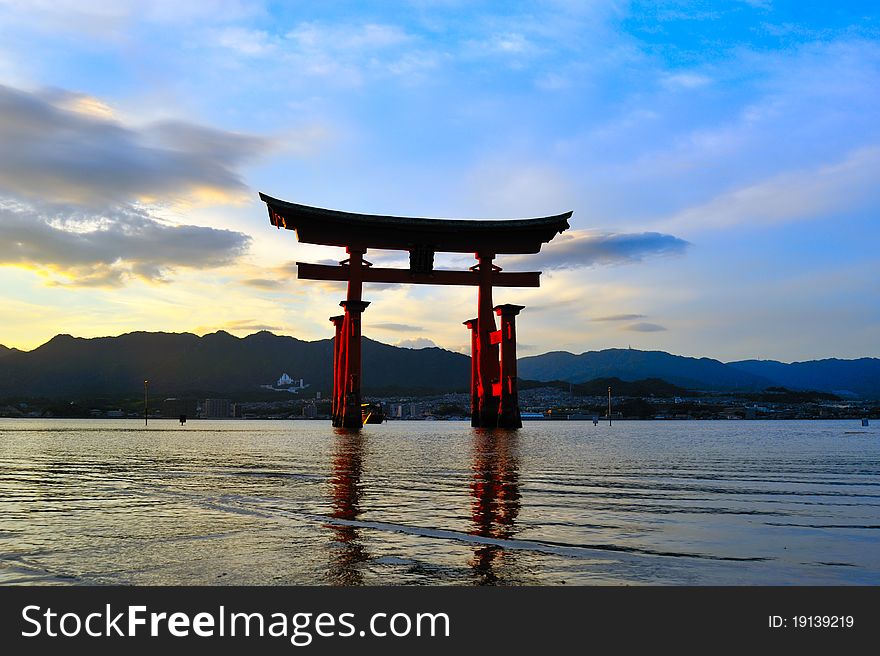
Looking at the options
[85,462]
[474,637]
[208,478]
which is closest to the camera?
[474,637]

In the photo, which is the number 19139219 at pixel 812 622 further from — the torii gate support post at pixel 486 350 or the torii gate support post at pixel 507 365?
the torii gate support post at pixel 486 350

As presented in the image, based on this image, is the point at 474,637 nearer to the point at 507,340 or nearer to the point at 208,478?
the point at 208,478

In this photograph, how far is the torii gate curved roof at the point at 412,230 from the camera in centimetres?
4962

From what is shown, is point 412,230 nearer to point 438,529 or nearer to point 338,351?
point 338,351

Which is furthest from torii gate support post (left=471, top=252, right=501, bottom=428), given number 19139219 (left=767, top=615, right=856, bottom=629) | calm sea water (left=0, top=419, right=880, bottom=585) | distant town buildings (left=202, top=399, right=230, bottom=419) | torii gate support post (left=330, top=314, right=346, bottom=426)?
distant town buildings (left=202, top=399, right=230, bottom=419)

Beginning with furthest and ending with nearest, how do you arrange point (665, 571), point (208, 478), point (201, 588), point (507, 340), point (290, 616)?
point (507, 340), point (208, 478), point (665, 571), point (201, 588), point (290, 616)

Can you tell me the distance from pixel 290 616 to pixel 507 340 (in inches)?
1966

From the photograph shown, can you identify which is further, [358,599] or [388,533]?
[388,533]

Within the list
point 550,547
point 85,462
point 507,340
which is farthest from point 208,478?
point 507,340

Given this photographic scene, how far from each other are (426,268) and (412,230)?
288 centimetres

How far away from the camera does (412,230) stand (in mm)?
52281

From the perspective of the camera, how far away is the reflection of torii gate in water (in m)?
50.4

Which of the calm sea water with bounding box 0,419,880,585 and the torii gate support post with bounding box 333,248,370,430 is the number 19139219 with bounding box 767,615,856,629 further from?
the torii gate support post with bounding box 333,248,370,430

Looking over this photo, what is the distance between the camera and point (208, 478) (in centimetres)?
1669
